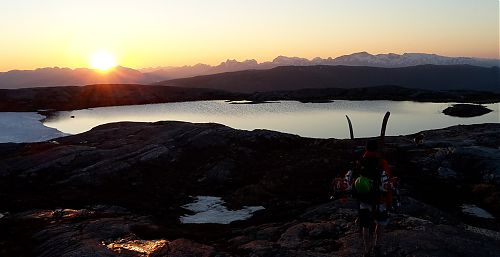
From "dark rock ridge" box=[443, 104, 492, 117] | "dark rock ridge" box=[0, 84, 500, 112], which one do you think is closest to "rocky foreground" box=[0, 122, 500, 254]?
"dark rock ridge" box=[443, 104, 492, 117]

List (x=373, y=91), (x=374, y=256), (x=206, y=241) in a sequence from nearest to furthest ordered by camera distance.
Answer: (x=374, y=256)
(x=206, y=241)
(x=373, y=91)

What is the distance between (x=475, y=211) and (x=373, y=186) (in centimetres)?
1795

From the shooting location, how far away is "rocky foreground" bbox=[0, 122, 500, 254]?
65.3 ft

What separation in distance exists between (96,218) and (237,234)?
9151 millimetres

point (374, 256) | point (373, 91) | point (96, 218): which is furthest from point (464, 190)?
point (373, 91)

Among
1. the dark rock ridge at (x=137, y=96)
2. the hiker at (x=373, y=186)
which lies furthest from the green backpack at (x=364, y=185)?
the dark rock ridge at (x=137, y=96)

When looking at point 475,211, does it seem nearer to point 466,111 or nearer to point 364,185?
point 364,185

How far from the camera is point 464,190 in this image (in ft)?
111

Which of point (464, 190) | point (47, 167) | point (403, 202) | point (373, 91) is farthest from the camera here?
point (373, 91)

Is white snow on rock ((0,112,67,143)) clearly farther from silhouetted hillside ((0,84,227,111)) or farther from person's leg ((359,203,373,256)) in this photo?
silhouetted hillside ((0,84,227,111))

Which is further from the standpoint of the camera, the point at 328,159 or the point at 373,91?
the point at 373,91

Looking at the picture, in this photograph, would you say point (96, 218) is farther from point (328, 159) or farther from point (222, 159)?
point (328, 159)

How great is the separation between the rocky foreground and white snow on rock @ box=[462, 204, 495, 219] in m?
0.67

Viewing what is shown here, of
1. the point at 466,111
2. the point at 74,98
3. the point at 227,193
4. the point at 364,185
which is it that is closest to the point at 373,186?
the point at 364,185
